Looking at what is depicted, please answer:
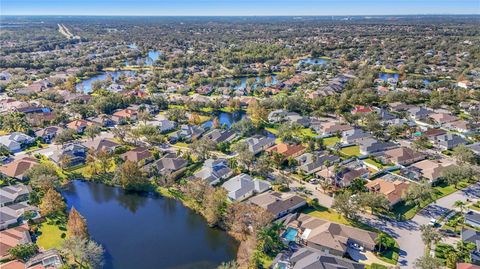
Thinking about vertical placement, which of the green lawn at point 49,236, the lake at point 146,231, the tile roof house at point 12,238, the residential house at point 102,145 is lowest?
the lake at point 146,231

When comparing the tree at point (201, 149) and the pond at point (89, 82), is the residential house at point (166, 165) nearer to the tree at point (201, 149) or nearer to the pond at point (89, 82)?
the tree at point (201, 149)

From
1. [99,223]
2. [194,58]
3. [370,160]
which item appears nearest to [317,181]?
[370,160]

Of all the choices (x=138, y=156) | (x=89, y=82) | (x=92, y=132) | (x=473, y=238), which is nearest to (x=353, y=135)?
(x=473, y=238)

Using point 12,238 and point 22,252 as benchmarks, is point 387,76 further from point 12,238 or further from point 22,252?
point 22,252

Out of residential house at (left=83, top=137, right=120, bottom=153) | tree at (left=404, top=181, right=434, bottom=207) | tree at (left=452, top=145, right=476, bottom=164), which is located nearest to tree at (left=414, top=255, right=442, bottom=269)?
tree at (left=404, top=181, right=434, bottom=207)

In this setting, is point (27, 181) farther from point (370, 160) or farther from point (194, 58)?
point (194, 58)

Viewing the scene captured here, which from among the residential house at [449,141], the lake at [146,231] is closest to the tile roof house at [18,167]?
the lake at [146,231]
